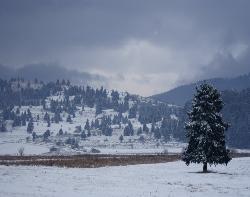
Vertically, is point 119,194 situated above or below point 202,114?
below

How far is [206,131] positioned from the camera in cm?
6022

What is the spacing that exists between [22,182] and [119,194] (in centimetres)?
1207

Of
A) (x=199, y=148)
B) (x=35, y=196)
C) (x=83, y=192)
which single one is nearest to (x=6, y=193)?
(x=35, y=196)

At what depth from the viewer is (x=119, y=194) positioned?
32906mm

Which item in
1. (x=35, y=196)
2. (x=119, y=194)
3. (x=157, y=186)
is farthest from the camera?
(x=157, y=186)

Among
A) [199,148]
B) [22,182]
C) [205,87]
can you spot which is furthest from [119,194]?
[205,87]

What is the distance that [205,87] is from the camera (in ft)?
207

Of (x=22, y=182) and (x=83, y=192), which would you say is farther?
(x=22, y=182)

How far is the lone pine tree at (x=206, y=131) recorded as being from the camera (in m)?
59.8

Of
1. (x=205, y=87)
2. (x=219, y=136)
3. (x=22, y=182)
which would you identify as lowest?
(x=22, y=182)

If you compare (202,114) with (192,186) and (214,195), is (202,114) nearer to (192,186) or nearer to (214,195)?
(192,186)

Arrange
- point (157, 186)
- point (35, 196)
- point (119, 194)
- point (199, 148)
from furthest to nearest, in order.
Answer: point (199, 148)
point (157, 186)
point (119, 194)
point (35, 196)

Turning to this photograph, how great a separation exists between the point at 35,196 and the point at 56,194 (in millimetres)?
1908

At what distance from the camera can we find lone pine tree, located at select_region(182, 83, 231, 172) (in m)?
59.8
